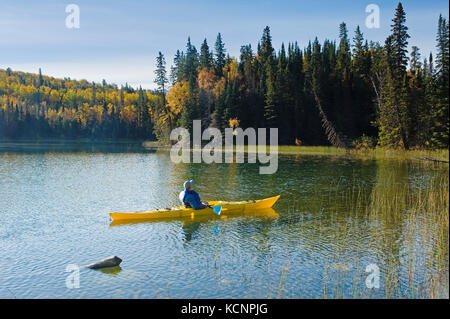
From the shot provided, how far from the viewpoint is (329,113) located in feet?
247

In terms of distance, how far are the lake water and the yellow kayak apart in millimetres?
481

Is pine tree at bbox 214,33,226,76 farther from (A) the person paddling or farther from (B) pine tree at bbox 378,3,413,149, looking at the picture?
(A) the person paddling

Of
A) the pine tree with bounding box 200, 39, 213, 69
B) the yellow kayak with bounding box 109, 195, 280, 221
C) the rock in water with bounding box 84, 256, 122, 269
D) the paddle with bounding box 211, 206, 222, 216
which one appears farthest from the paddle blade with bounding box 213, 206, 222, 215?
the pine tree with bounding box 200, 39, 213, 69

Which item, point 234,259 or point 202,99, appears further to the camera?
point 202,99

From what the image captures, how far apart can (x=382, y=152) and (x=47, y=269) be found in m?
48.9

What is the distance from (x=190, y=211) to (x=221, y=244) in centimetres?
418

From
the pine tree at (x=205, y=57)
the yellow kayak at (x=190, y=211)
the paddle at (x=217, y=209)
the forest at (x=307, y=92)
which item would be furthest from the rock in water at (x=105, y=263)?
the pine tree at (x=205, y=57)

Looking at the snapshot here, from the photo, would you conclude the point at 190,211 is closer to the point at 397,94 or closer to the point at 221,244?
the point at 221,244

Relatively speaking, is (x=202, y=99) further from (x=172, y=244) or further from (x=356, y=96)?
(x=172, y=244)

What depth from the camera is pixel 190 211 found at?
1878 cm

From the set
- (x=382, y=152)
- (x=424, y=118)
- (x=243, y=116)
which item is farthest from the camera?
(x=243, y=116)

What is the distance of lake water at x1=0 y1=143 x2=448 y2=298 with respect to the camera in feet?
36.0
